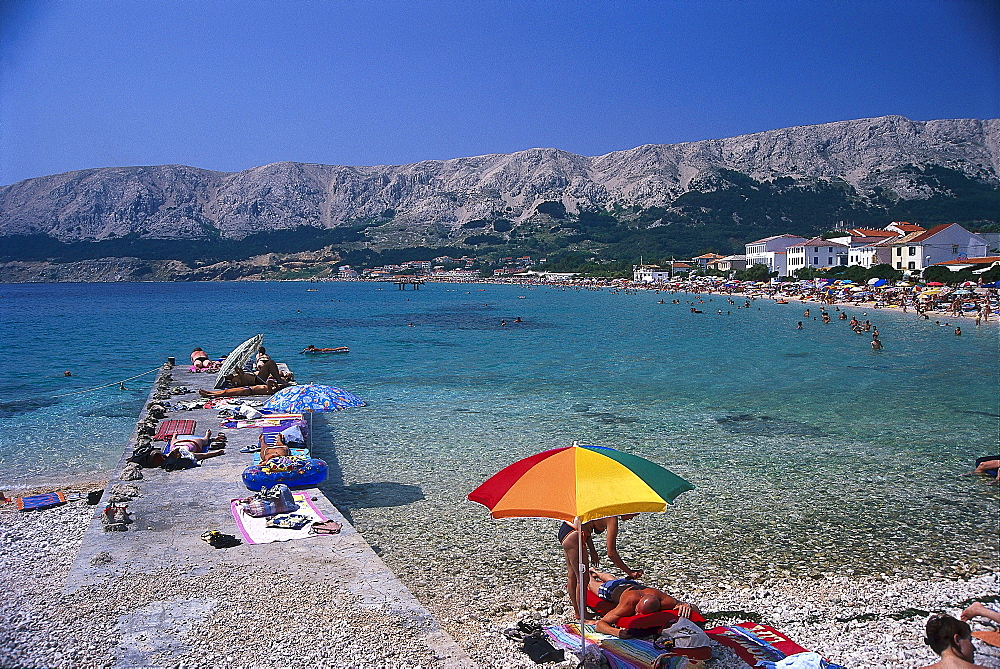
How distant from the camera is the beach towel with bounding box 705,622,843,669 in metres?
6.49

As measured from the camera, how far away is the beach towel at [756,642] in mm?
6488

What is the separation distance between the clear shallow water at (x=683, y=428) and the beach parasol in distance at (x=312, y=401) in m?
1.49

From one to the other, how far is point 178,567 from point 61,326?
223 feet

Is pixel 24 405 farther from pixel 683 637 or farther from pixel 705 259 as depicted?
pixel 705 259

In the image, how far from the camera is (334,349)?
39.9 meters

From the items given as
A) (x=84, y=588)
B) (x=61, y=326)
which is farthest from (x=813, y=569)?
(x=61, y=326)

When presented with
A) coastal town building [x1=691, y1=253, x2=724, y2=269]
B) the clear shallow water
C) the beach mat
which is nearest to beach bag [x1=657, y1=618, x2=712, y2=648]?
the beach mat

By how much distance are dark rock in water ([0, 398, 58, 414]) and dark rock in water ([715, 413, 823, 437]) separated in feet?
67.5

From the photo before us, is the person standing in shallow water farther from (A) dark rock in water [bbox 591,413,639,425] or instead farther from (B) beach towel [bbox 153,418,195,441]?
(A) dark rock in water [bbox 591,413,639,425]

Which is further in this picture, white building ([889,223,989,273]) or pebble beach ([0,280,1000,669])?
white building ([889,223,989,273])

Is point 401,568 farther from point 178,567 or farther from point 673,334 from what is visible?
point 673,334

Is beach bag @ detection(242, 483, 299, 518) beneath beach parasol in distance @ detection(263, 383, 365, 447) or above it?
beneath

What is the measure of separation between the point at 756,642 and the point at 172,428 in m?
11.8

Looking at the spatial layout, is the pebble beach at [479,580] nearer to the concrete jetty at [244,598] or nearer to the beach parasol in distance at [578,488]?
the concrete jetty at [244,598]
